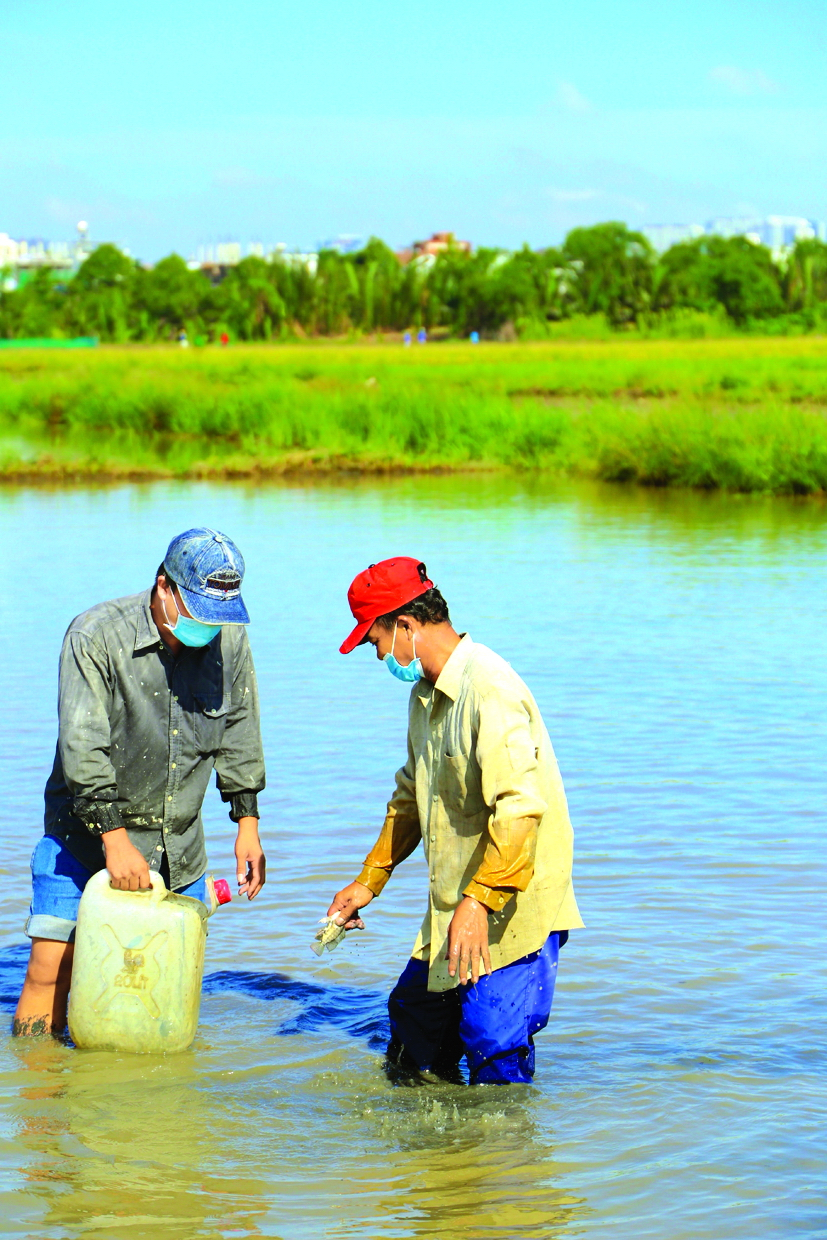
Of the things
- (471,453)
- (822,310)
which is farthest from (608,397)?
(822,310)

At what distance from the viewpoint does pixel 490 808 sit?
3.69 m

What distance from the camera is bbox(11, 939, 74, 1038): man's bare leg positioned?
4.27m

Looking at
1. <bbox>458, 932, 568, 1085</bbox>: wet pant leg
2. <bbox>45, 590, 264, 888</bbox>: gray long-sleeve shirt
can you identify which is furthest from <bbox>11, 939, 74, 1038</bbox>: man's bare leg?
<bbox>458, 932, 568, 1085</bbox>: wet pant leg

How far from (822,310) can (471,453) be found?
50.1 meters

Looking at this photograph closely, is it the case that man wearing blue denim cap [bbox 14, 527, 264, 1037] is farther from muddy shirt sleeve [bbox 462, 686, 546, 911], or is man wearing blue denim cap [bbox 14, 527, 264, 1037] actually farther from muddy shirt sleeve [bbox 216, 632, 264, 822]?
muddy shirt sleeve [bbox 462, 686, 546, 911]

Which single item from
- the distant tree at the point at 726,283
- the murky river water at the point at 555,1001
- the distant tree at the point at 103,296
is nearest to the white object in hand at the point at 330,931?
the murky river water at the point at 555,1001

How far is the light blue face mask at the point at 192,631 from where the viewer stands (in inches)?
156

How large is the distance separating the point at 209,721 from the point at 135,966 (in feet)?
2.13

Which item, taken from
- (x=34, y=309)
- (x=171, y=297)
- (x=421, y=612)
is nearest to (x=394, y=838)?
(x=421, y=612)

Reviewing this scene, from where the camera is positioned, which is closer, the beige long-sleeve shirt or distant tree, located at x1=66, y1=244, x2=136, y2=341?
the beige long-sleeve shirt

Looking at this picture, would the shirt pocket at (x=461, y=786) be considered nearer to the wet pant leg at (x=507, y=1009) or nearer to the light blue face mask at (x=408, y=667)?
the light blue face mask at (x=408, y=667)

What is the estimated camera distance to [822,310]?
230ft

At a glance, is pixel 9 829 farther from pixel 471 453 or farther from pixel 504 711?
pixel 471 453

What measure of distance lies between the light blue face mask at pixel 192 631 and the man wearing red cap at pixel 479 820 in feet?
1.25
